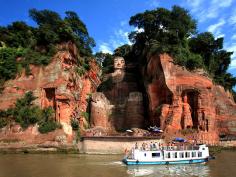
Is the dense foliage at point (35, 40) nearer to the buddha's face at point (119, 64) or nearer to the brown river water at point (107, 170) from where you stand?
the buddha's face at point (119, 64)

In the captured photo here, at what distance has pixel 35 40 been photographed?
5456 centimetres

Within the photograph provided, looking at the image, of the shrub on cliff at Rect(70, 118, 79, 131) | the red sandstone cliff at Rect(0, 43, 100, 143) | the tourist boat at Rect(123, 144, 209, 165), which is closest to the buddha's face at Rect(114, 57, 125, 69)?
the red sandstone cliff at Rect(0, 43, 100, 143)

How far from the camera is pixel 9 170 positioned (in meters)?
27.1

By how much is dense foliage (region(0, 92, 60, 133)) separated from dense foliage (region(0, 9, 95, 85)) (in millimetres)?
5680

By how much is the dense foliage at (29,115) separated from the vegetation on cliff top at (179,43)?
19.5 meters

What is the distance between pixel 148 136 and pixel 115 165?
Answer: 12.5 metres

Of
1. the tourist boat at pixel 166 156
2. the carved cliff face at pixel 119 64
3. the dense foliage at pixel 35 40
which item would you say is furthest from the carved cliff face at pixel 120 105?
the tourist boat at pixel 166 156

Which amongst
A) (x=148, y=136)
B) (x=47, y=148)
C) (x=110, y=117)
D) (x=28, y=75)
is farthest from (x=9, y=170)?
(x=110, y=117)

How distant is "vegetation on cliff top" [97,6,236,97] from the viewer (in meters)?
51.6

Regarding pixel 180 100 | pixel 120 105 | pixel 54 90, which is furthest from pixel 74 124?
pixel 180 100

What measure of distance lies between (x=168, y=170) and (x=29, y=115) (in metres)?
25.0

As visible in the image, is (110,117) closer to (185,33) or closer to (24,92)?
(24,92)

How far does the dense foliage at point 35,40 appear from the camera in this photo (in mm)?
51188

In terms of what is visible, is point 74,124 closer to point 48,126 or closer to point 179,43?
point 48,126
